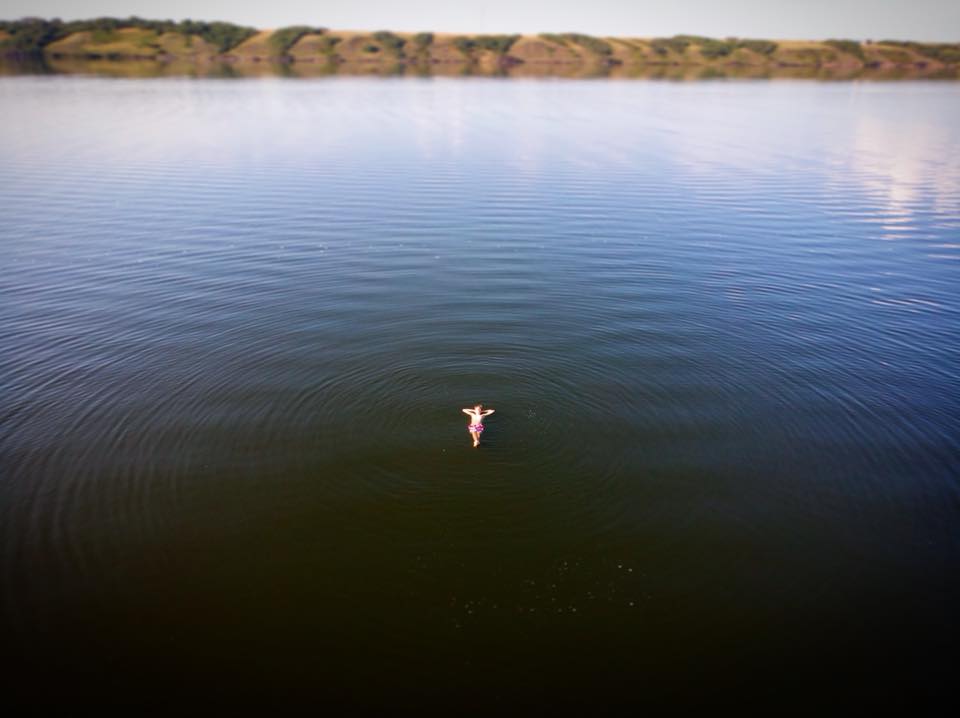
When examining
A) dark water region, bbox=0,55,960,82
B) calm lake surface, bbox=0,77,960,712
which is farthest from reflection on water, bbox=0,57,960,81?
calm lake surface, bbox=0,77,960,712

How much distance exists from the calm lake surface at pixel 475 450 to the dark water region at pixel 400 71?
432 feet

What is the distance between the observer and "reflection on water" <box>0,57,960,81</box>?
148 meters

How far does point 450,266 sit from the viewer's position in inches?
1225

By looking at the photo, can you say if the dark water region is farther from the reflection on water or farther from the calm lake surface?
the calm lake surface

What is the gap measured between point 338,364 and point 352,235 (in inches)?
642

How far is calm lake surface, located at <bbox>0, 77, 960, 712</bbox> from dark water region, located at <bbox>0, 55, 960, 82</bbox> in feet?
432

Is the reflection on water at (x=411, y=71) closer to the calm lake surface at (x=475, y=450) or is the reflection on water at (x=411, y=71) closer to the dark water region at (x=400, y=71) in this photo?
the dark water region at (x=400, y=71)

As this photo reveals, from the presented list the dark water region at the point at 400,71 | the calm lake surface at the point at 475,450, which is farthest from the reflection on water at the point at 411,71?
the calm lake surface at the point at 475,450

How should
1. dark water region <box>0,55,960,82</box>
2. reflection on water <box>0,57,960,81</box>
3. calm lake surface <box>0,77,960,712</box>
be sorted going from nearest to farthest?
calm lake surface <box>0,77,960,712</box>
dark water region <box>0,55,960,82</box>
reflection on water <box>0,57,960,81</box>

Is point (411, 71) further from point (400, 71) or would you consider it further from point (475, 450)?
point (475, 450)

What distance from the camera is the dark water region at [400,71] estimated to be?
147250 mm

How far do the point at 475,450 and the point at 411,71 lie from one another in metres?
182

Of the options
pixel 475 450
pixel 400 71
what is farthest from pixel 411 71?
pixel 475 450

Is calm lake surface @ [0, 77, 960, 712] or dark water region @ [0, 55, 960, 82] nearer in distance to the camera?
calm lake surface @ [0, 77, 960, 712]
